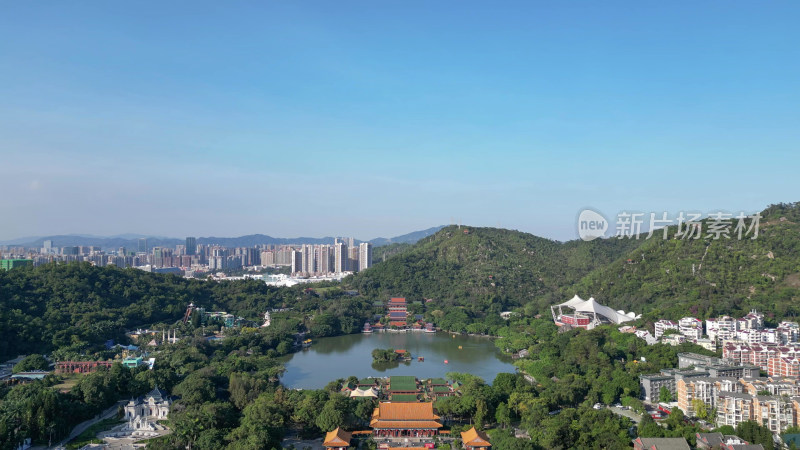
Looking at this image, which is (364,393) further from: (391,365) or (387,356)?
(387,356)

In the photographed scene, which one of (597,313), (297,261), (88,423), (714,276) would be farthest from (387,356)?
(297,261)

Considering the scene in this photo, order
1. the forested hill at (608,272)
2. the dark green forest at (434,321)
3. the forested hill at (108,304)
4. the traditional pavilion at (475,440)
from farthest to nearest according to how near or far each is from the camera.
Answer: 1. the forested hill at (608,272)
2. the forested hill at (108,304)
3. the dark green forest at (434,321)
4. the traditional pavilion at (475,440)

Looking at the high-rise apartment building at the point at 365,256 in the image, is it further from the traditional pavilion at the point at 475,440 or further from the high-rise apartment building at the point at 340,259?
the traditional pavilion at the point at 475,440

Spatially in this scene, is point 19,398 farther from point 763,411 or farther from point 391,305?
point 391,305

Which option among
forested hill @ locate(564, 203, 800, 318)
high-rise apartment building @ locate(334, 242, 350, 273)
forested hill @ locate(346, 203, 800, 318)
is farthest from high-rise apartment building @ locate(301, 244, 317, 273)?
forested hill @ locate(564, 203, 800, 318)

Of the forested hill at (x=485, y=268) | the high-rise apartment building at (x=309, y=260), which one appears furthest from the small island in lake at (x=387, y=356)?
the high-rise apartment building at (x=309, y=260)

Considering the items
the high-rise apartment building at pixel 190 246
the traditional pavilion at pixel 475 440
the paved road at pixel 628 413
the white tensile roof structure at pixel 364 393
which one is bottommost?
the paved road at pixel 628 413

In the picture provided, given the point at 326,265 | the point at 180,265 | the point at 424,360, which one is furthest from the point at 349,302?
the point at 180,265
